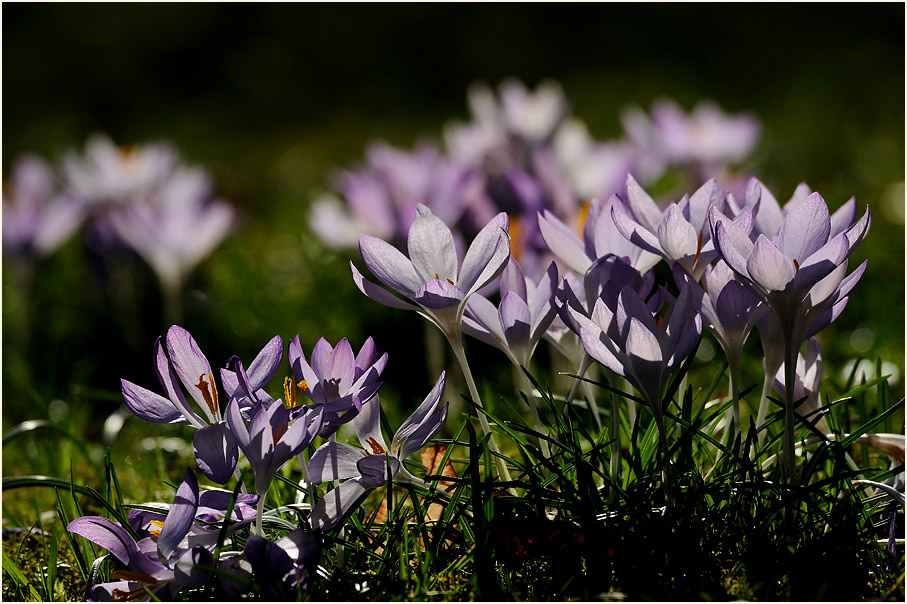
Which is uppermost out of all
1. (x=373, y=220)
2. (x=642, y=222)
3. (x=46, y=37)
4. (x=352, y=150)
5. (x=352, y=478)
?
(x=46, y=37)

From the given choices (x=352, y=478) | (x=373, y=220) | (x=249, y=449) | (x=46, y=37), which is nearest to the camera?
(x=249, y=449)

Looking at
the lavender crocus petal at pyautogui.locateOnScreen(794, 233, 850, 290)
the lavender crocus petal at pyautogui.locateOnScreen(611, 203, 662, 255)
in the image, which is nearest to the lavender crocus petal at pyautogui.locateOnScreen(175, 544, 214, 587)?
the lavender crocus petal at pyautogui.locateOnScreen(611, 203, 662, 255)

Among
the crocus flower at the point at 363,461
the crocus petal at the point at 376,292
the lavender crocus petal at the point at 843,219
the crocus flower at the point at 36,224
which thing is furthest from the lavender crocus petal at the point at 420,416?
the crocus flower at the point at 36,224

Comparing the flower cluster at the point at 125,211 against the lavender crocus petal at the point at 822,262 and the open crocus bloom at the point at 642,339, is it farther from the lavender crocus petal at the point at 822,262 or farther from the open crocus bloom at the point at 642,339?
A: the lavender crocus petal at the point at 822,262

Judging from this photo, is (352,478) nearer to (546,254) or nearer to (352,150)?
(546,254)

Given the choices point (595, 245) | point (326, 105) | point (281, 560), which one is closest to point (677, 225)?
point (595, 245)

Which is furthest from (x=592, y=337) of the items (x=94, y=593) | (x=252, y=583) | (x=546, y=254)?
(x=546, y=254)
